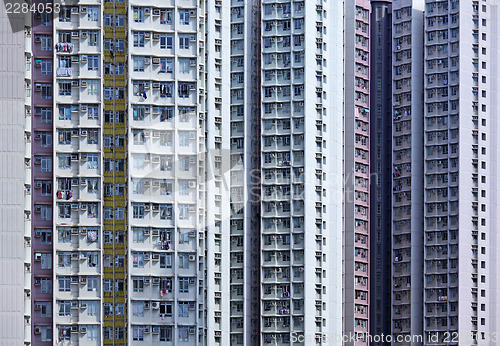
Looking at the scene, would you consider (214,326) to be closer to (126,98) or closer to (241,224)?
(241,224)

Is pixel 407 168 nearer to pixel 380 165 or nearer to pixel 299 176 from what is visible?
pixel 380 165

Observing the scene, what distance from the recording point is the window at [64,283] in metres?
78.6

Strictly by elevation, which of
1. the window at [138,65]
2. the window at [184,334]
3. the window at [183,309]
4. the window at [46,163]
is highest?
the window at [138,65]

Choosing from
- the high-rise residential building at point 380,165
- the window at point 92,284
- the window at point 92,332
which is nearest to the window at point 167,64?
the window at point 92,284

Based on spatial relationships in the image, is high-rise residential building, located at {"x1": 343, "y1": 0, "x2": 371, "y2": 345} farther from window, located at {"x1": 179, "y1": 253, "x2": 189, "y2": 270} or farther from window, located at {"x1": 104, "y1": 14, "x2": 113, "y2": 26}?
window, located at {"x1": 104, "y1": 14, "x2": 113, "y2": 26}

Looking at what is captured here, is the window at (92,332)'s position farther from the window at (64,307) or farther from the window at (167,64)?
the window at (167,64)

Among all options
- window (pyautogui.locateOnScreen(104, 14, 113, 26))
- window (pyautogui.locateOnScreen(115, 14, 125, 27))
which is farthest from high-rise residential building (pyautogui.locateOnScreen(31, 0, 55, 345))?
window (pyautogui.locateOnScreen(115, 14, 125, 27))

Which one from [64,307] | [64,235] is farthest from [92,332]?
[64,235]

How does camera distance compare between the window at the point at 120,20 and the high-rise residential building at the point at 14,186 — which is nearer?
the high-rise residential building at the point at 14,186

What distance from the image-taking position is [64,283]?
78.7 metres

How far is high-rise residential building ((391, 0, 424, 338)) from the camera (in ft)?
335

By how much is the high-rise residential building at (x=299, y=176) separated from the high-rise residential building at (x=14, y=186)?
19.7 metres
